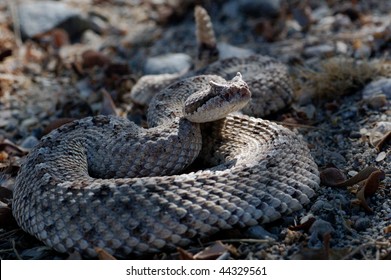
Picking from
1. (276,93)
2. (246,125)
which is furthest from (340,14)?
(246,125)

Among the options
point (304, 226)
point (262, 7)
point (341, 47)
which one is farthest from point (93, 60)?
point (304, 226)

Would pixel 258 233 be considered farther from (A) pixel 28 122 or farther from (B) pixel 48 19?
(B) pixel 48 19

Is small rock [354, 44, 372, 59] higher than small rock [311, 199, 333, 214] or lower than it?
higher

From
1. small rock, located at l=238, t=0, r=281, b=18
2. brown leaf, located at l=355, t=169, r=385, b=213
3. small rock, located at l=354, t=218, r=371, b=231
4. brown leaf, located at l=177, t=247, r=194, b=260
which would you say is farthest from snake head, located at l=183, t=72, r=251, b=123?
small rock, located at l=238, t=0, r=281, b=18

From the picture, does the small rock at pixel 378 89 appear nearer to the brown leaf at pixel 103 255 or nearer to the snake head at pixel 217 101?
the snake head at pixel 217 101

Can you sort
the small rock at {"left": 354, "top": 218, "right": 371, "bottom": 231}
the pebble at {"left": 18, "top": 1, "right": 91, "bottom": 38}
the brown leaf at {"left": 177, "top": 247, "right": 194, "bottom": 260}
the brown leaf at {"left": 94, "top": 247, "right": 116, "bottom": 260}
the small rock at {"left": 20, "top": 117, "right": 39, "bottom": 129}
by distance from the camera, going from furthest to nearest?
the pebble at {"left": 18, "top": 1, "right": 91, "bottom": 38} < the small rock at {"left": 20, "top": 117, "right": 39, "bottom": 129} < the small rock at {"left": 354, "top": 218, "right": 371, "bottom": 231} < the brown leaf at {"left": 94, "top": 247, "right": 116, "bottom": 260} < the brown leaf at {"left": 177, "top": 247, "right": 194, "bottom": 260}

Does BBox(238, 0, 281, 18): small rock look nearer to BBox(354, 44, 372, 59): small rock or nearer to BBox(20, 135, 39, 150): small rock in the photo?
BBox(354, 44, 372, 59): small rock

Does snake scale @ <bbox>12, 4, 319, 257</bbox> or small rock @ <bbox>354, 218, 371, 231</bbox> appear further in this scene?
small rock @ <bbox>354, 218, 371, 231</bbox>

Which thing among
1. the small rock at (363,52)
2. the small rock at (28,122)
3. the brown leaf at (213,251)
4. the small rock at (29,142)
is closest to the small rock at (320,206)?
the brown leaf at (213,251)
